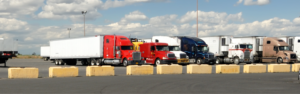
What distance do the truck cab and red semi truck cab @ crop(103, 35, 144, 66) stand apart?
1763 cm

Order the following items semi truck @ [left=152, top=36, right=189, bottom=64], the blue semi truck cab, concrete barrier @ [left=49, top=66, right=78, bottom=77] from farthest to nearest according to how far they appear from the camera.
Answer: the blue semi truck cab < semi truck @ [left=152, top=36, right=189, bottom=64] < concrete barrier @ [left=49, top=66, right=78, bottom=77]

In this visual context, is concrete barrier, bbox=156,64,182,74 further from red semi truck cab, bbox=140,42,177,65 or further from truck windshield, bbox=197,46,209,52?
truck windshield, bbox=197,46,209,52

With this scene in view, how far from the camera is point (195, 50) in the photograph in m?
39.0

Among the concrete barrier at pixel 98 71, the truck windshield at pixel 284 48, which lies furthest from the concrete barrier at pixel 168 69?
the truck windshield at pixel 284 48

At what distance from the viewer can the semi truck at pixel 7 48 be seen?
32.2 m

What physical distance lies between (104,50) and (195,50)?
387 inches

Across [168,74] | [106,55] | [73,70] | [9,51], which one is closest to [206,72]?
[168,74]

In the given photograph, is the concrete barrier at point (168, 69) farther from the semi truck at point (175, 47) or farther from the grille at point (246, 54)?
the grille at point (246, 54)

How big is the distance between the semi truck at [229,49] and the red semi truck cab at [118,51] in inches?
447

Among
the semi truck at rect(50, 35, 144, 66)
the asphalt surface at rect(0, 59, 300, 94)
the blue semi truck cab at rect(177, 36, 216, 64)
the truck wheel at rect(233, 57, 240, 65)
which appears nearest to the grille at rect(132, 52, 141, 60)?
the semi truck at rect(50, 35, 144, 66)

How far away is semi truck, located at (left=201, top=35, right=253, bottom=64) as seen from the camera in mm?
42406

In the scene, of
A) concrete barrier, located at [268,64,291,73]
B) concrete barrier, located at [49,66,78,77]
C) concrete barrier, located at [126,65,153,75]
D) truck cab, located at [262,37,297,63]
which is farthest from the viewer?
truck cab, located at [262,37,297,63]

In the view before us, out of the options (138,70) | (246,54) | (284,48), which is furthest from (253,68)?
(284,48)

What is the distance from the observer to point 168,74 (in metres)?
23.1
